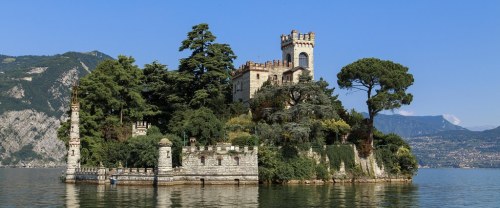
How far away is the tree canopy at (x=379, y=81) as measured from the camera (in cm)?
5903

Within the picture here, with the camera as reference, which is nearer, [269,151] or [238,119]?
[269,151]

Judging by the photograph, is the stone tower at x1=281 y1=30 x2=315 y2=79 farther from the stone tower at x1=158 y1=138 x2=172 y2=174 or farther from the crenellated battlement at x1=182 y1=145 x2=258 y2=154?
the stone tower at x1=158 y1=138 x2=172 y2=174

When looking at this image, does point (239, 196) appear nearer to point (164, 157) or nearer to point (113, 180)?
point (164, 157)

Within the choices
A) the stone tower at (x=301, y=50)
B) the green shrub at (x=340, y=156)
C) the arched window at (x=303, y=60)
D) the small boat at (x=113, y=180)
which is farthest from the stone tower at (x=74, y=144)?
the arched window at (x=303, y=60)

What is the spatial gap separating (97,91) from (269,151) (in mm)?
18622

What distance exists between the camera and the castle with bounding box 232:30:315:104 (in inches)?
2655

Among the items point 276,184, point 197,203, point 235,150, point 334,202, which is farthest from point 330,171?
point 197,203

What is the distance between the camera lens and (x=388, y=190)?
159 ft

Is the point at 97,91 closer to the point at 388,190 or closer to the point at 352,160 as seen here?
the point at 352,160

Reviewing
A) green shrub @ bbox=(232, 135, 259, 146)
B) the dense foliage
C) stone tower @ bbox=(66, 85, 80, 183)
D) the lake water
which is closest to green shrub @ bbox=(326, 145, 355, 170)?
the dense foliage

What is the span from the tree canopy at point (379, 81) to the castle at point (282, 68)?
24.7ft

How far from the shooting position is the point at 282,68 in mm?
69062

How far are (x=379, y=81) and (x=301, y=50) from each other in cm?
1299

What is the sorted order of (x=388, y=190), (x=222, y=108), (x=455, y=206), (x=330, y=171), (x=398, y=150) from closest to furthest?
1. (x=455, y=206)
2. (x=388, y=190)
3. (x=330, y=171)
4. (x=398, y=150)
5. (x=222, y=108)
